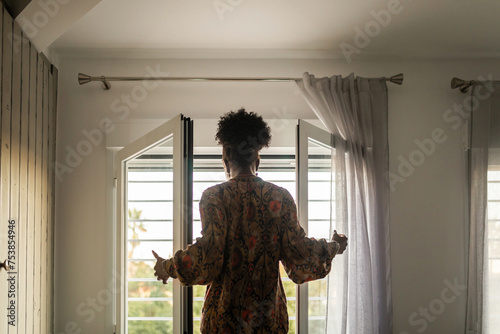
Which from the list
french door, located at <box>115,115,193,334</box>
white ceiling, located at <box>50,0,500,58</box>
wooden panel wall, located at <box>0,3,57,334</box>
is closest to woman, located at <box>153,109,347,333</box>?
french door, located at <box>115,115,193,334</box>

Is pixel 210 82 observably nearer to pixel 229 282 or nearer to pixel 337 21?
pixel 337 21

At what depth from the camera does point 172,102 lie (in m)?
3.15

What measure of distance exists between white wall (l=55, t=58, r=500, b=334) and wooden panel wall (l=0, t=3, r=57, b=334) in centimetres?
14

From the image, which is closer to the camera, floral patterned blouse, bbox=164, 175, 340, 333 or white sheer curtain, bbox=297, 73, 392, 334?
floral patterned blouse, bbox=164, 175, 340, 333

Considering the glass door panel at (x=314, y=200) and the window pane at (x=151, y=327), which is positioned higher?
the glass door panel at (x=314, y=200)

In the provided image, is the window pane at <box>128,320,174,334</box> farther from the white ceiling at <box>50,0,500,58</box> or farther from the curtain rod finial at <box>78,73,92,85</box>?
the white ceiling at <box>50,0,500,58</box>

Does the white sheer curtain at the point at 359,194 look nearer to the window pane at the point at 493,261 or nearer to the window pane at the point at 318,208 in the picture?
the window pane at the point at 318,208

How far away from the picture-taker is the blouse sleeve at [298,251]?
5.57ft

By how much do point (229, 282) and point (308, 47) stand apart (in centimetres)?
191

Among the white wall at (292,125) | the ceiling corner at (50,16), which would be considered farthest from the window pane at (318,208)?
the ceiling corner at (50,16)

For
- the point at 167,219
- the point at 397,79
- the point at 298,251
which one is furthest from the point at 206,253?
the point at 397,79

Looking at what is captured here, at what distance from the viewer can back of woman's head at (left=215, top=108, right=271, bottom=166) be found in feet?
5.86

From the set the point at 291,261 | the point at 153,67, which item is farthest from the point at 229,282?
the point at 153,67

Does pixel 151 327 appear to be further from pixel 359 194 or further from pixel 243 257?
pixel 359 194
